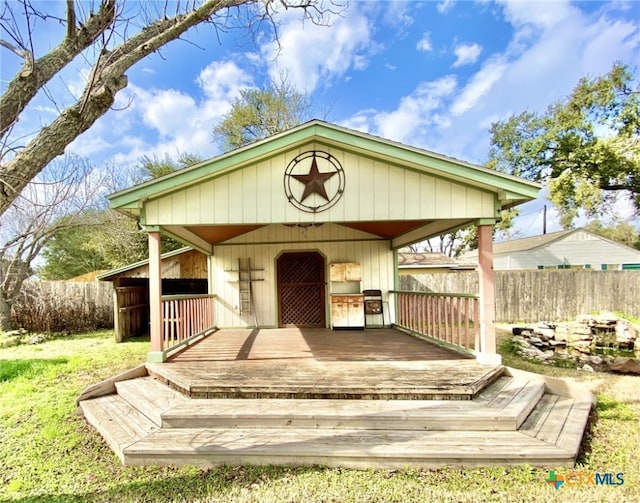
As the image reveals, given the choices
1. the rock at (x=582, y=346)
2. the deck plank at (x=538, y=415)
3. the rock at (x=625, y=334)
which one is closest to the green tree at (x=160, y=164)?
the rock at (x=582, y=346)

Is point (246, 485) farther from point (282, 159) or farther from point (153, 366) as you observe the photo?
point (282, 159)

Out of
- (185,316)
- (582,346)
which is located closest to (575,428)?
(185,316)

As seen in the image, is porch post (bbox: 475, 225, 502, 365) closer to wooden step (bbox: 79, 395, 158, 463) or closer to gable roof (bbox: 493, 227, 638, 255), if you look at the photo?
wooden step (bbox: 79, 395, 158, 463)

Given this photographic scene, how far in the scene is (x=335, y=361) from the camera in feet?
14.2

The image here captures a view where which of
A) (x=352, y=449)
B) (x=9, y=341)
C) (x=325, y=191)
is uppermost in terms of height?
(x=325, y=191)

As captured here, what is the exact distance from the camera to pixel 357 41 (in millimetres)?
12852

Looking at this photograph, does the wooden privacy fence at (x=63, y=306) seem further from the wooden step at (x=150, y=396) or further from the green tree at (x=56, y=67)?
the green tree at (x=56, y=67)

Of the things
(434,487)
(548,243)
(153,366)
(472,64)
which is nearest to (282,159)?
(153,366)

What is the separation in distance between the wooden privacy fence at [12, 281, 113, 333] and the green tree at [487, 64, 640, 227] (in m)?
18.6

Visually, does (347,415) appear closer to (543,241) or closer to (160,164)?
(160,164)

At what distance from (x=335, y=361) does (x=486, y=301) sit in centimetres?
218

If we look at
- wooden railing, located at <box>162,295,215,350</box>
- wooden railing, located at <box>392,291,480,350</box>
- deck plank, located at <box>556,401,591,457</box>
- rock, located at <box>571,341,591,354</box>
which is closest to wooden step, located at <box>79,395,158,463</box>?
wooden railing, located at <box>162,295,215,350</box>

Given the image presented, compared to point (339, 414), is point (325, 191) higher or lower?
higher

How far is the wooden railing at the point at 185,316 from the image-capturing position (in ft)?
16.0
